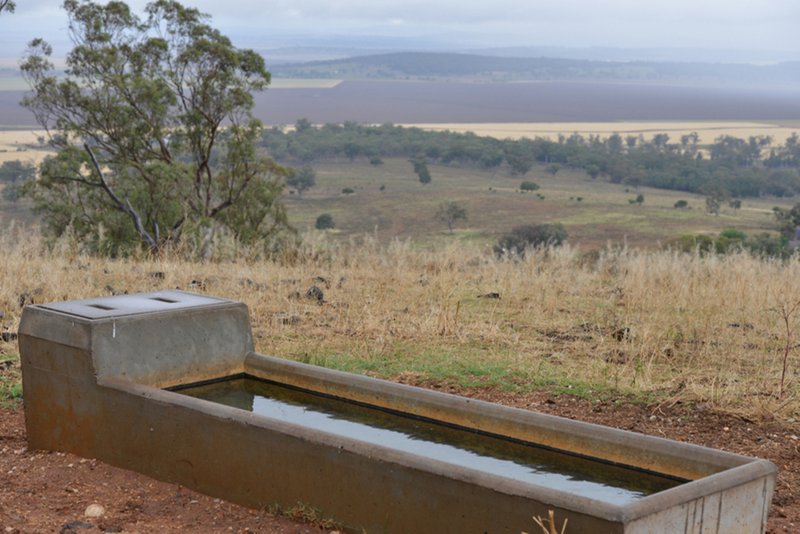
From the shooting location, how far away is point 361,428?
186 inches

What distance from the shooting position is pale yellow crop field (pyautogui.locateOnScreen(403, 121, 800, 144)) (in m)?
121

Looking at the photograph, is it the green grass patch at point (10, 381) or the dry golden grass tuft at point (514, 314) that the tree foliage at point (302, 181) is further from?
the green grass patch at point (10, 381)

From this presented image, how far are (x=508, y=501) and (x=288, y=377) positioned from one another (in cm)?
223

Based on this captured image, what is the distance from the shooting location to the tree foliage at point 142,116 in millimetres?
17984

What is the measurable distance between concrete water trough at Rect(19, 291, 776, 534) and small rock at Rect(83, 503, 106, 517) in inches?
15.8

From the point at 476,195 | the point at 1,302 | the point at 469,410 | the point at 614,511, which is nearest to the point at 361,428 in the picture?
the point at 469,410

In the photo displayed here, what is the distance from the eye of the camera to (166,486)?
4.43 metres

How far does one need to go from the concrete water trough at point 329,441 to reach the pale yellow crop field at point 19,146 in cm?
3867

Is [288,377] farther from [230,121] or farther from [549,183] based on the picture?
[549,183]

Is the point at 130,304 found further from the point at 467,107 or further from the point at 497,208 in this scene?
the point at 467,107

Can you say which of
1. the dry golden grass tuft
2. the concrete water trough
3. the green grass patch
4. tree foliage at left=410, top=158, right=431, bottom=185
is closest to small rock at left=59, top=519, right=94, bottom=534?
the concrete water trough

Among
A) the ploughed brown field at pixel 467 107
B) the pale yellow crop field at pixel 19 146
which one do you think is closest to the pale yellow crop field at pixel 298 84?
the ploughed brown field at pixel 467 107

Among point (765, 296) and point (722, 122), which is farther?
point (722, 122)

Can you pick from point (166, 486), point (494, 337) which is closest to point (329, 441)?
point (166, 486)
